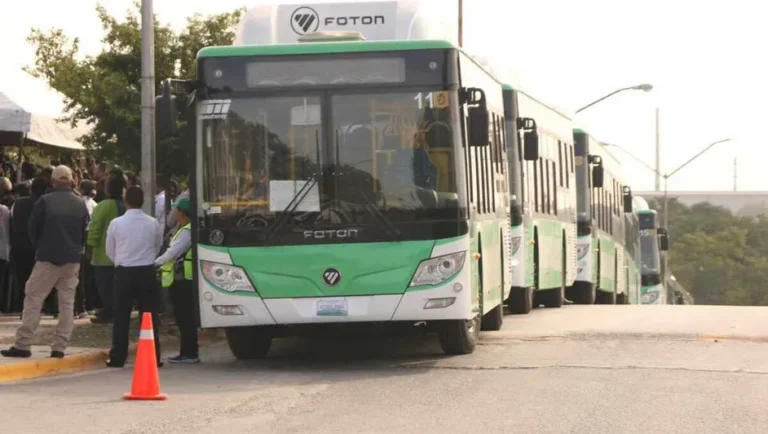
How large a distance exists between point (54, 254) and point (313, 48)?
3.17 m

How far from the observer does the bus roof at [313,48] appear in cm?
1446

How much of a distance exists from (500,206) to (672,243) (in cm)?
13128

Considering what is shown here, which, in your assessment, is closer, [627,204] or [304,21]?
[304,21]

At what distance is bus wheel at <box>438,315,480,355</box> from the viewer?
1509 centimetres

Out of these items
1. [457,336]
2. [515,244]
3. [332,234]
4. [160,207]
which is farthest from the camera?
[515,244]

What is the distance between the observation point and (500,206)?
18219mm

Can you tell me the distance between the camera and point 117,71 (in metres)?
37.3

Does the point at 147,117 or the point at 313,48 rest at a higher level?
the point at 313,48

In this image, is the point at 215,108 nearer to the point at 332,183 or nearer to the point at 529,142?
the point at 332,183

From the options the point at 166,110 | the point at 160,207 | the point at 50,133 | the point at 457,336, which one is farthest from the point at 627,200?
the point at 166,110

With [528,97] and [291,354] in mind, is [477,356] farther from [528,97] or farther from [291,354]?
[528,97]

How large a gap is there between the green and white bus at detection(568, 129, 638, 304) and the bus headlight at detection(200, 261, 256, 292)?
1692cm

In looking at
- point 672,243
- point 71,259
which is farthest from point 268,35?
point 672,243

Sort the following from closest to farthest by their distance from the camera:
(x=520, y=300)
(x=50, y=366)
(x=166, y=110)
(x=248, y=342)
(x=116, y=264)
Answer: (x=166, y=110), (x=50, y=366), (x=116, y=264), (x=248, y=342), (x=520, y=300)
